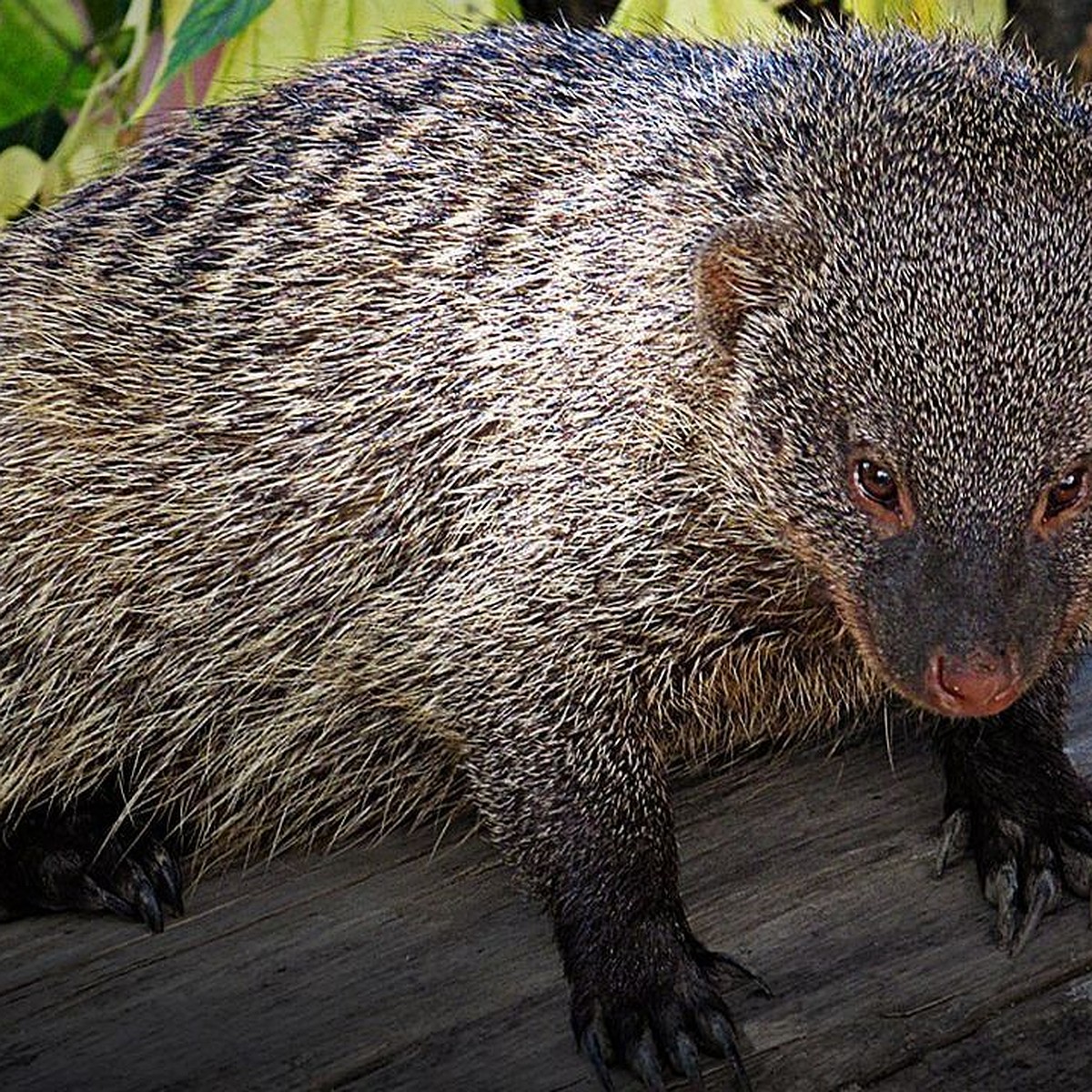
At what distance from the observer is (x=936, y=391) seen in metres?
2.10

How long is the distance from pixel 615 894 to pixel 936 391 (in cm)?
77

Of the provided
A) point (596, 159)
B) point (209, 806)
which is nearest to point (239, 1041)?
point (209, 806)

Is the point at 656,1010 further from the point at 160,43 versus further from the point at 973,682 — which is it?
the point at 160,43

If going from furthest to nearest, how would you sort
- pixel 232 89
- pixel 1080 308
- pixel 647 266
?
1. pixel 232 89
2. pixel 647 266
3. pixel 1080 308

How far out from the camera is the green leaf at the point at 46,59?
3682 mm

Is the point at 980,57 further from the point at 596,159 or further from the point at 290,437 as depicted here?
the point at 290,437

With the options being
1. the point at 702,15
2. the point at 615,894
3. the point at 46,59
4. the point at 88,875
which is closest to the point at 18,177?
the point at 46,59

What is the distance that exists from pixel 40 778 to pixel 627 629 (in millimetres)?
982

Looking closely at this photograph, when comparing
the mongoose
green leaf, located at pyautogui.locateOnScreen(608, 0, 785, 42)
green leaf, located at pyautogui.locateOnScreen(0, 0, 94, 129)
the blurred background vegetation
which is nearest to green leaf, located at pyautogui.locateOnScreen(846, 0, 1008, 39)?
the blurred background vegetation

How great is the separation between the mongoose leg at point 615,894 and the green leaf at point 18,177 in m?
1.79

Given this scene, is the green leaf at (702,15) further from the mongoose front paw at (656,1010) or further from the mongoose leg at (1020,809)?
the mongoose front paw at (656,1010)

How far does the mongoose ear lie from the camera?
2287 mm

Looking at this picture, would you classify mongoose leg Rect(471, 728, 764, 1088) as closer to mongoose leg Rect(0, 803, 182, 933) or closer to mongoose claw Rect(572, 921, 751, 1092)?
mongoose claw Rect(572, 921, 751, 1092)

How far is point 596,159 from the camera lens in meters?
2.62
